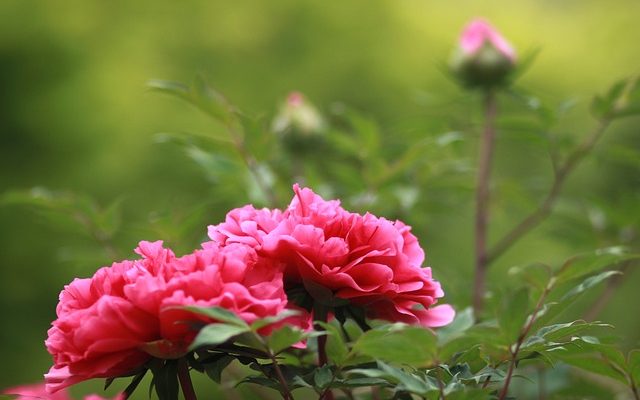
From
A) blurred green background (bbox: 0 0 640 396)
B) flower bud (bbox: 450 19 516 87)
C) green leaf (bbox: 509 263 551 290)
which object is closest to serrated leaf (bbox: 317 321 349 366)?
green leaf (bbox: 509 263 551 290)

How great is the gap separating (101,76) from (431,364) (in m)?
2.86

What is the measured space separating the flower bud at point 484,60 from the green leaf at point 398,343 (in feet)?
2.64

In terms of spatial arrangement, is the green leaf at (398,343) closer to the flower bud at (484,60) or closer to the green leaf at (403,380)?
the green leaf at (403,380)

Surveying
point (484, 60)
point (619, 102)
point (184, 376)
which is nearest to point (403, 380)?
point (184, 376)

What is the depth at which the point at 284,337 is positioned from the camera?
17.6 inches

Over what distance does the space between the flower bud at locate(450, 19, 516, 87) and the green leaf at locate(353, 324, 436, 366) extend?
0.80m

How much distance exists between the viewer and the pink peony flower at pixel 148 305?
0.45m

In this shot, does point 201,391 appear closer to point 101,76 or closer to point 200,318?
point 101,76

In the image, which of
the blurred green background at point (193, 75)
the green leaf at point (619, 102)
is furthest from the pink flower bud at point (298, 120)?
the blurred green background at point (193, 75)

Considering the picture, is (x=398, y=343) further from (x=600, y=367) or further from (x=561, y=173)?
(x=561, y=173)

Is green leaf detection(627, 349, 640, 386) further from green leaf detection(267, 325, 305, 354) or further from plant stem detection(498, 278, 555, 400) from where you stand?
green leaf detection(267, 325, 305, 354)

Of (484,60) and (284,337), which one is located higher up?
(484,60)

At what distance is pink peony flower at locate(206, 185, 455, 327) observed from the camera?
0.49 m

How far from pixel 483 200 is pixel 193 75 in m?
2.15
